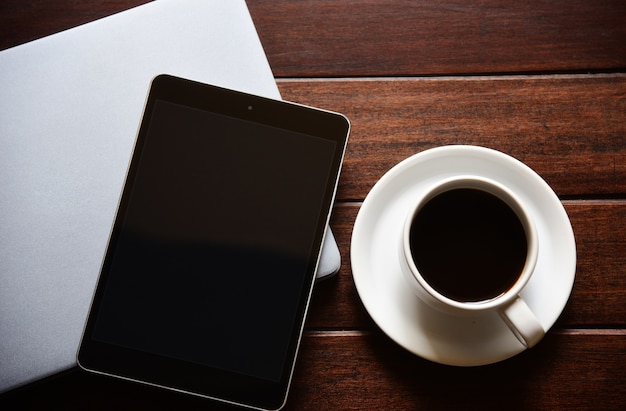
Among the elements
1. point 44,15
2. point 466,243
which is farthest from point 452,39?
point 44,15

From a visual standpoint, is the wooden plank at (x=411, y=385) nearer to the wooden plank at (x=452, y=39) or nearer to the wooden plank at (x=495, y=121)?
the wooden plank at (x=495, y=121)

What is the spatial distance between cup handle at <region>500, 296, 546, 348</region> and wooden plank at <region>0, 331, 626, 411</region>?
119mm

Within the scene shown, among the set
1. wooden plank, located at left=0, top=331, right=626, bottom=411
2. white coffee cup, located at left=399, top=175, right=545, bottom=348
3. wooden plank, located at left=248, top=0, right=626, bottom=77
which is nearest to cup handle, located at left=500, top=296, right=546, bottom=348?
white coffee cup, located at left=399, top=175, right=545, bottom=348

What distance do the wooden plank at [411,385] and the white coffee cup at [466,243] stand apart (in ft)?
0.31

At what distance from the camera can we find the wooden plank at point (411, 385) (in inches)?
22.5

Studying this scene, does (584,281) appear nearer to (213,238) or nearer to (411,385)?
(411,385)

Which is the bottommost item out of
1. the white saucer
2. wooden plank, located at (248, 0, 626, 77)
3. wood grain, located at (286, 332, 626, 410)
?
wood grain, located at (286, 332, 626, 410)

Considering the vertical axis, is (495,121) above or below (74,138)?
below

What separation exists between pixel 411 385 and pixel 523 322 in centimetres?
16

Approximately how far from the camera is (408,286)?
0.55m

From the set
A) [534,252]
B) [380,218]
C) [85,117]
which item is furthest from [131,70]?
[534,252]

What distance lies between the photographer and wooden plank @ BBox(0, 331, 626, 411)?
571 mm

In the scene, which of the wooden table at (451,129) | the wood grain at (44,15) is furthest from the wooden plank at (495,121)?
the wood grain at (44,15)

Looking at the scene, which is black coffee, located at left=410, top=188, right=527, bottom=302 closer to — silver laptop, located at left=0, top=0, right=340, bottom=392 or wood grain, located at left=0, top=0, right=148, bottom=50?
silver laptop, located at left=0, top=0, right=340, bottom=392
